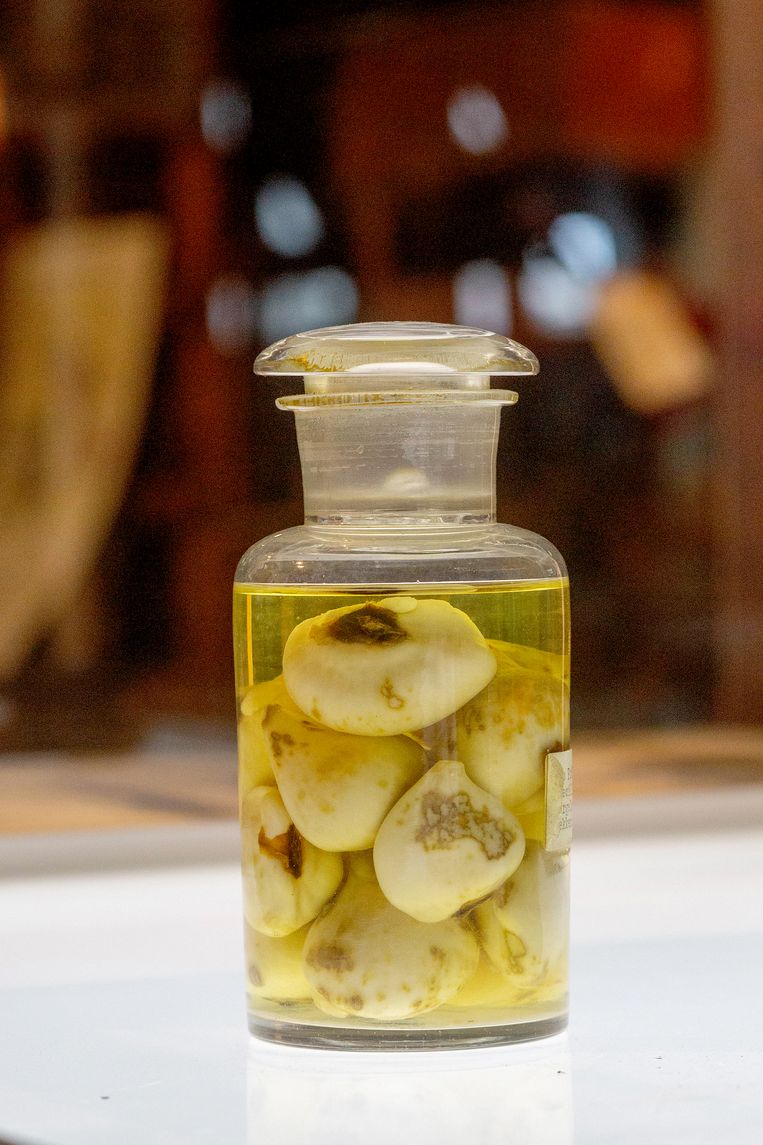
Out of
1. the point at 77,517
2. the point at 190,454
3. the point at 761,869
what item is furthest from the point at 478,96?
the point at 761,869

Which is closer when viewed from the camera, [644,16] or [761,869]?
[761,869]

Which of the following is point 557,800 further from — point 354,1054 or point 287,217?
point 287,217

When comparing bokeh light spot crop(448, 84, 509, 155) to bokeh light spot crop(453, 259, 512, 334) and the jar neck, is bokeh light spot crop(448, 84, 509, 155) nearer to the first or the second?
bokeh light spot crop(453, 259, 512, 334)

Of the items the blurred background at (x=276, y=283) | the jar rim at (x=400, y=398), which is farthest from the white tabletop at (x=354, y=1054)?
the blurred background at (x=276, y=283)

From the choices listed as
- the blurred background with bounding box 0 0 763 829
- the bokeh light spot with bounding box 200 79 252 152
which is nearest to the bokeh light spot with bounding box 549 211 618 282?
the blurred background with bounding box 0 0 763 829

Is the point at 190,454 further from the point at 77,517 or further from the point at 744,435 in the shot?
the point at 744,435

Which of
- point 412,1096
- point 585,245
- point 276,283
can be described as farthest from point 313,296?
point 412,1096

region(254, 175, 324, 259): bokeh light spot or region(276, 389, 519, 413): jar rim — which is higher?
region(254, 175, 324, 259): bokeh light spot

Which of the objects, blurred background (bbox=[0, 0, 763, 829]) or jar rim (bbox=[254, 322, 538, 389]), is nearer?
jar rim (bbox=[254, 322, 538, 389])
